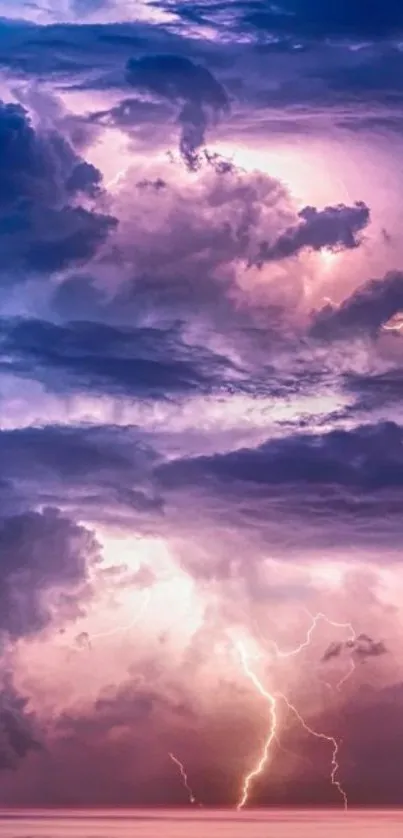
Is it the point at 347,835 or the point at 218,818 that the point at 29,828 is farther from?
the point at 347,835

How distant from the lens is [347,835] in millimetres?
28516

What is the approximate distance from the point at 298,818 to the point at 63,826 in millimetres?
4827

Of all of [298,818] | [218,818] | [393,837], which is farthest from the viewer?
[298,818]

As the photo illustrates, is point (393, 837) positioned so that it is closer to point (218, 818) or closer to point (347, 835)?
point (347, 835)

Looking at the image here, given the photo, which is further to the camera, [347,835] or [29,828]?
[29,828]

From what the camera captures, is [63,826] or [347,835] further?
[63,826]

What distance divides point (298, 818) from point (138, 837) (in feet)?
14.8

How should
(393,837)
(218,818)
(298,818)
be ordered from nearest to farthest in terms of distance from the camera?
(393,837)
(218,818)
(298,818)

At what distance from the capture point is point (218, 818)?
2956cm

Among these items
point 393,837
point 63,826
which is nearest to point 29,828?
point 63,826

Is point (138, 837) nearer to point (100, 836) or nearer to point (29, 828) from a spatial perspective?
point (100, 836)

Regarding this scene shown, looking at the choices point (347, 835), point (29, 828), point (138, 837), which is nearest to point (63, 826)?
point (29, 828)

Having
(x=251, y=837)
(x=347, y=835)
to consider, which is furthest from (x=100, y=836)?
(x=347, y=835)

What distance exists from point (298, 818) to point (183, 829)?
281 cm
